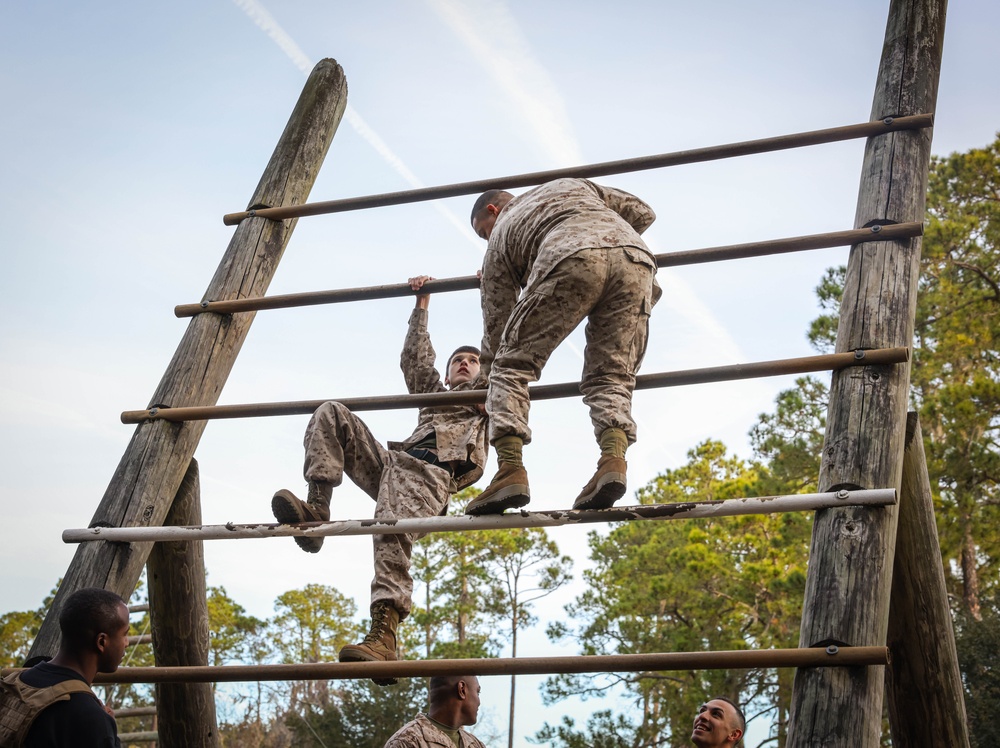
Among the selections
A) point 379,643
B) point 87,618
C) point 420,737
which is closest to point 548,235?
point 379,643

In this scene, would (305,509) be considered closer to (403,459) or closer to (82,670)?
(403,459)

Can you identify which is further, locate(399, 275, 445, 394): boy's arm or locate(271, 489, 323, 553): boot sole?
locate(399, 275, 445, 394): boy's arm

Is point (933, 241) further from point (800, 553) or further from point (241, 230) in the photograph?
point (241, 230)

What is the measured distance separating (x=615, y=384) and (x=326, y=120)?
1846mm

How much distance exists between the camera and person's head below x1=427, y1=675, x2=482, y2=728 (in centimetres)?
341

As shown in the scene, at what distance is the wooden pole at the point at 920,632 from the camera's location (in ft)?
8.74

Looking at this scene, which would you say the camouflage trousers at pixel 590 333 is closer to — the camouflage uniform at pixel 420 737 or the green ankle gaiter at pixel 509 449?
the green ankle gaiter at pixel 509 449

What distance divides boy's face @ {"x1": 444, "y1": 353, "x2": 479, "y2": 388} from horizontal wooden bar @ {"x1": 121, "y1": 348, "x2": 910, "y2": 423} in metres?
0.84

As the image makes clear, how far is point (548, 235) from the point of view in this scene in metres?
2.63

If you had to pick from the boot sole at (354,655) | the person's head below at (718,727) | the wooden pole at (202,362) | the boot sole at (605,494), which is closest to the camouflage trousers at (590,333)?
the boot sole at (605,494)

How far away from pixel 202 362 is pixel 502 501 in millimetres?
1316

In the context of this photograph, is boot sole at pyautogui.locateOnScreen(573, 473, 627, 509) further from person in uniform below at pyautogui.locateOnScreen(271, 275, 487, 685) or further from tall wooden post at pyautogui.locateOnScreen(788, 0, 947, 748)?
person in uniform below at pyautogui.locateOnScreen(271, 275, 487, 685)

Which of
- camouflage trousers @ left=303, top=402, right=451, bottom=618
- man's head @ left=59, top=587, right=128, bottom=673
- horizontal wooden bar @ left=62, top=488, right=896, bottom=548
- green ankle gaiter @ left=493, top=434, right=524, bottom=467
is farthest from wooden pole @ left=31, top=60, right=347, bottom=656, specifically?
green ankle gaiter @ left=493, top=434, right=524, bottom=467

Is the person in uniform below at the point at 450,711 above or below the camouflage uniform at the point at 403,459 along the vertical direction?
below
